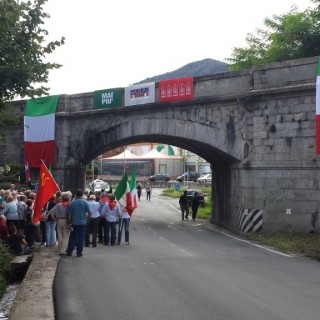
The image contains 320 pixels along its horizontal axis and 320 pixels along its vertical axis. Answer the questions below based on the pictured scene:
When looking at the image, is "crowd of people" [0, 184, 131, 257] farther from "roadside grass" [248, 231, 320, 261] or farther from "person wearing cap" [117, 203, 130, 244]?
"roadside grass" [248, 231, 320, 261]

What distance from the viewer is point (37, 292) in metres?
8.41

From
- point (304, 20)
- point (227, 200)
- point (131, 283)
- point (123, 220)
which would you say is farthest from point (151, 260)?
point (304, 20)

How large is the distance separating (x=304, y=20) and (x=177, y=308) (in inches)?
917

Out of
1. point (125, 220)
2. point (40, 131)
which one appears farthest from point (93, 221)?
point (40, 131)

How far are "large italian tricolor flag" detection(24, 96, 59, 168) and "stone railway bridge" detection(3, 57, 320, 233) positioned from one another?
5.39 ft

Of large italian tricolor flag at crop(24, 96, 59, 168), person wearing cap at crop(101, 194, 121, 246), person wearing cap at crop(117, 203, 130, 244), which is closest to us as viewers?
person wearing cap at crop(101, 194, 121, 246)

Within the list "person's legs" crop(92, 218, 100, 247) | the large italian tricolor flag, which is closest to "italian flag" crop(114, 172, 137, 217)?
"person's legs" crop(92, 218, 100, 247)

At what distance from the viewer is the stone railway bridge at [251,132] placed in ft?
57.7

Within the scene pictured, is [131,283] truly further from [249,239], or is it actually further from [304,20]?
[304,20]

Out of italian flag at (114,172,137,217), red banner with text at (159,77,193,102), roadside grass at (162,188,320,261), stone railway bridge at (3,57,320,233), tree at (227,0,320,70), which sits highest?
tree at (227,0,320,70)

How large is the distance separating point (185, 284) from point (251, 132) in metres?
10.8

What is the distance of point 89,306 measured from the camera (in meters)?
7.64

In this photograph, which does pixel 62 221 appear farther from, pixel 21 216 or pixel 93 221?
pixel 93 221

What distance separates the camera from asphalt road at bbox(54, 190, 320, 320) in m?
7.38
